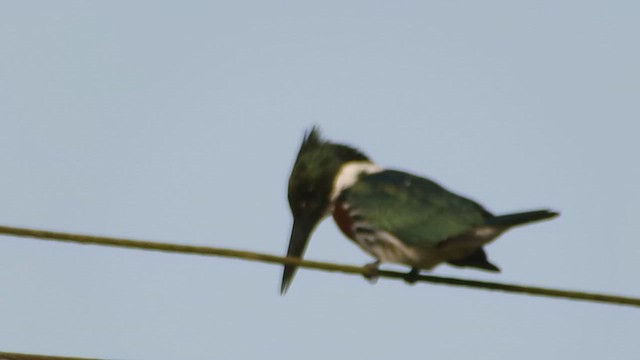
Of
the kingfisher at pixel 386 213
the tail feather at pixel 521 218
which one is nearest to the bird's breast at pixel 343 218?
the kingfisher at pixel 386 213

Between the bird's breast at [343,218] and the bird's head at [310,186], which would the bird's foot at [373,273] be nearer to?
the bird's breast at [343,218]

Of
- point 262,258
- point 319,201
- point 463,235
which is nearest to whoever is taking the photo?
point 262,258

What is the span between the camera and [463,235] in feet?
18.7

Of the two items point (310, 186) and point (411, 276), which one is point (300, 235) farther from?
point (411, 276)

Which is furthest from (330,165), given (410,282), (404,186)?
(410,282)

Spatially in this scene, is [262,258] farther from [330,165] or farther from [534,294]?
[330,165]

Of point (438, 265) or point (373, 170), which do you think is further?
point (373, 170)

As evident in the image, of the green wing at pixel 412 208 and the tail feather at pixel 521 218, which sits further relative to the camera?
the green wing at pixel 412 208

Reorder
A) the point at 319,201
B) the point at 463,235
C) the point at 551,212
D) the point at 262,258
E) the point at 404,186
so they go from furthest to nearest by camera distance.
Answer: the point at 319,201, the point at 404,186, the point at 463,235, the point at 551,212, the point at 262,258

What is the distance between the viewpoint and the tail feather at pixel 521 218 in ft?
16.9

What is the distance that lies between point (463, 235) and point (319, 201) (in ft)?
3.78

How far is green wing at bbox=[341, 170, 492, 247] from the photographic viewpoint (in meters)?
5.71

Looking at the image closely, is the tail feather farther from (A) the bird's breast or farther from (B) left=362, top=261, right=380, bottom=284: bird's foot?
(A) the bird's breast

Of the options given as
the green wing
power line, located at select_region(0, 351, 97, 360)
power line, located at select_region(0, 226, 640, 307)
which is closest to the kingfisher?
the green wing
